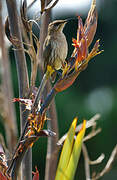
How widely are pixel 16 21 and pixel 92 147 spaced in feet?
8.81

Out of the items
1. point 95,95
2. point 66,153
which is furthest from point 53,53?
point 95,95

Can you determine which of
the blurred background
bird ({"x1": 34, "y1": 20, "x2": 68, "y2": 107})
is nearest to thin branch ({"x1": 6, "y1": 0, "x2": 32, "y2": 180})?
bird ({"x1": 34, "y1": 20, "x2": 68, "y2": 107})

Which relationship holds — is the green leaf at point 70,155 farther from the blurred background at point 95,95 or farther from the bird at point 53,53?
the blurred background at point 95,95

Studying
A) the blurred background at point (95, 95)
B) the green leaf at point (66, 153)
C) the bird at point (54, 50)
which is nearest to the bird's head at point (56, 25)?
the bird at point (54, 50)

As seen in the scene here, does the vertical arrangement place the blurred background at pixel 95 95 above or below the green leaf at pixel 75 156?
below

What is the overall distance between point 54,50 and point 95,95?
3328mm

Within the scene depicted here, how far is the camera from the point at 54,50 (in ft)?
1.24

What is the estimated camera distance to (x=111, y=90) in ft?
12.2

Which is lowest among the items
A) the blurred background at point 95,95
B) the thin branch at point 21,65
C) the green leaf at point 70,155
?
the blurred background at point 95,95

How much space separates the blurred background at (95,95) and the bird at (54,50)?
1.81 meters

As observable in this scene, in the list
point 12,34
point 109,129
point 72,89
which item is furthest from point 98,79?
point 12,34

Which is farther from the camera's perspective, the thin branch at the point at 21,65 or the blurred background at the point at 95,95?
the blurred background at the point at 95,95

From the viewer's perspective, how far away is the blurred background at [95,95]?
108 inches

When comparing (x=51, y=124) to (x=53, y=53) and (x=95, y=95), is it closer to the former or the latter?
(x=53, y=53)
